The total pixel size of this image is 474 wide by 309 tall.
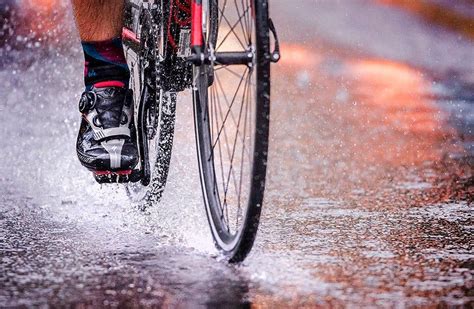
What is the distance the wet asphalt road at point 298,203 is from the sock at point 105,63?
1.84 ft

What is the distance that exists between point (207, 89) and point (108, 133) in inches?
20.3

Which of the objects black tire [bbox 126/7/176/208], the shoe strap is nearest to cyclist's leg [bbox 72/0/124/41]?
black tire [bbox 126/7/176/208]

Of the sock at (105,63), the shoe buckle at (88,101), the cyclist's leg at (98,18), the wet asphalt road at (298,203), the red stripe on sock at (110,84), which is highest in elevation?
the cyclist's leg at (98,18)

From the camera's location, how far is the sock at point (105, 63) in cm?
429

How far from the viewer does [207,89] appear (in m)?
3.94

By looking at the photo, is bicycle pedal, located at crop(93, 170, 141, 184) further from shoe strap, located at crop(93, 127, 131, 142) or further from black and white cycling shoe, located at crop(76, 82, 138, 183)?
shoe strap, located at crop(93, 127, 131, 142)

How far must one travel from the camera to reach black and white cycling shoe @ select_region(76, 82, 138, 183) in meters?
4.24

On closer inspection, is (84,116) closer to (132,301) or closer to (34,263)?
(34,263)

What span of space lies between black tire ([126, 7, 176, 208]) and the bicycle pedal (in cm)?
13

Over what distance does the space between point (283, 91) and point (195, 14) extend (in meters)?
5.66

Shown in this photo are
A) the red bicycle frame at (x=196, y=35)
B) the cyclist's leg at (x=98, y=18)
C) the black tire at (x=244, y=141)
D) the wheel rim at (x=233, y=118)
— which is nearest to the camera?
the black tire at (x=244, y=141)

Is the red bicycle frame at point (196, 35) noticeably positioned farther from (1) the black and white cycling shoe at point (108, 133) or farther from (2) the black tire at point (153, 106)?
(1) the black and white cycling shoe at point (108, 133)

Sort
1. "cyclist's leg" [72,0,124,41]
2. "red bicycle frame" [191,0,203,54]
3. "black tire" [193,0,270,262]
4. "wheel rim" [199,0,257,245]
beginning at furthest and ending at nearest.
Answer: "cyclist's leg" [72,0,124,41]
"red bicycle frame" [191,0,203,54]
"wheel rim" [199,0,257,245]
"black tire" [193,0,270,262]

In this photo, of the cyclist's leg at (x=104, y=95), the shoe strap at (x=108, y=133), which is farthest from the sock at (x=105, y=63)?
the shoe strap at (x=108, y=133)
